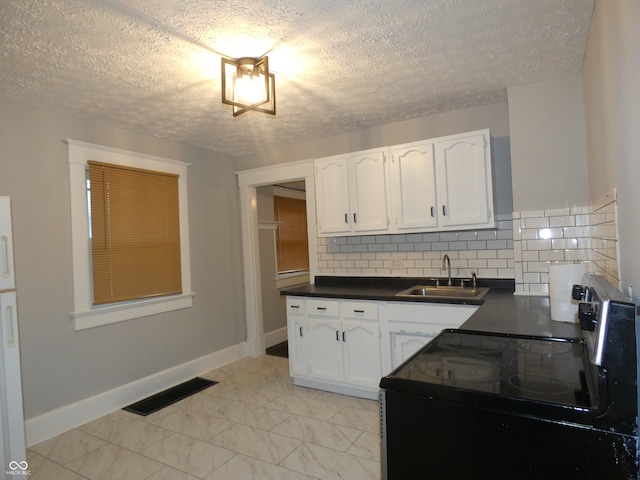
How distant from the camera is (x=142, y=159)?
3.54 metres

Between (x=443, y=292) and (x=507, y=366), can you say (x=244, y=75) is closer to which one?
(x=507, y=366)

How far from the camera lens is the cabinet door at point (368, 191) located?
3348 mm

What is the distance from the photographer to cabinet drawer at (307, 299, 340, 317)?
3.31 m

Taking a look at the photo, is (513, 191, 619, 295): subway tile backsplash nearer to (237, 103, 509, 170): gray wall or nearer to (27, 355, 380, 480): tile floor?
(237, 103, 509, 170): gray wall

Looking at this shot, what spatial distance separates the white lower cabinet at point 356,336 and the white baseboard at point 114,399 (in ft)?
3.56

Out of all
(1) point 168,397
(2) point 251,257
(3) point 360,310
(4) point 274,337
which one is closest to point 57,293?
(1) point 168,397

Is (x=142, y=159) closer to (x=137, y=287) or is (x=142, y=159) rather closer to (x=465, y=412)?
(x=137, y=287)

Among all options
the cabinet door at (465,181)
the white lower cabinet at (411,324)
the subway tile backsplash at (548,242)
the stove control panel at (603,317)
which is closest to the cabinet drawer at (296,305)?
the white lower cabinet at (411,324)

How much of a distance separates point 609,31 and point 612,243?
2.92 feet

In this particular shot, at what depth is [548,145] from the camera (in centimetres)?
271

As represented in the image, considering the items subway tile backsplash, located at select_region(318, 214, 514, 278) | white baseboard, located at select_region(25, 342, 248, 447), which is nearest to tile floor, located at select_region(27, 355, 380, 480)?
white baseboard, located at select_region(25, 342, 248, 447)

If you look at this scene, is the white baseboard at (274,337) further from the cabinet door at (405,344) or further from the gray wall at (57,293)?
the cabinet door at (405,344)

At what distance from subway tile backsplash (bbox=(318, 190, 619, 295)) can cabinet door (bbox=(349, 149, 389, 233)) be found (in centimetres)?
40

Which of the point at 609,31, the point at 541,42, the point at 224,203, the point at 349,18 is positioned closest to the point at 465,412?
the point at 609,31
